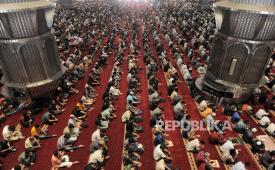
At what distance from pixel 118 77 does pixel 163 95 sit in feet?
10.4

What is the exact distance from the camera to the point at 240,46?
10562 mm

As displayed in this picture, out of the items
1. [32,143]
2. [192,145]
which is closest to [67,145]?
[32,143]

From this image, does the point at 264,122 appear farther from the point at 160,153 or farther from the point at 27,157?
the point at 27,157

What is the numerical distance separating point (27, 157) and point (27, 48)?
5.24 meters

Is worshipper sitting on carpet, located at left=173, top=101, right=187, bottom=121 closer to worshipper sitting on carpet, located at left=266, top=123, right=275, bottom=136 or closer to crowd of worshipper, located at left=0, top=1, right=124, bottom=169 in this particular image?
worshipper sitting on carpet, located at left=266, top=123, right=275, bottom=136

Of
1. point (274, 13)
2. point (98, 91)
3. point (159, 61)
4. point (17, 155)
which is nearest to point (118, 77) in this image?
point (98, 91)

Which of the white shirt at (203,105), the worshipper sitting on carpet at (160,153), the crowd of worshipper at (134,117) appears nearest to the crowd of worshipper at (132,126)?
the crowd of worshipper at (134,117)

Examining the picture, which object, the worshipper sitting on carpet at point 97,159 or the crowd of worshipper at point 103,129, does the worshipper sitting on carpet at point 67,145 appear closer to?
the crowd of worshipper at point 103,129

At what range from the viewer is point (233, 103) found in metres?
11.8

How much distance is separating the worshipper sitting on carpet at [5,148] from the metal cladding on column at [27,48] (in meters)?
3.31

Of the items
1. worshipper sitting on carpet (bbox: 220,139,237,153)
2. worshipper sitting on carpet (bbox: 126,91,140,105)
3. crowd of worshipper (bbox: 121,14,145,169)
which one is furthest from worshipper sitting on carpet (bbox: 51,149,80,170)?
worshipper sitting on carpet (bbox: 220,139,237,153)

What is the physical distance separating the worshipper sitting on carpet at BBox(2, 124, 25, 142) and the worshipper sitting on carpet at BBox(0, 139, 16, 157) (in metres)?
0.34

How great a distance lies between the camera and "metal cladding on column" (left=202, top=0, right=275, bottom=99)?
9.80m

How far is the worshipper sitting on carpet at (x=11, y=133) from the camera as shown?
896 cm
